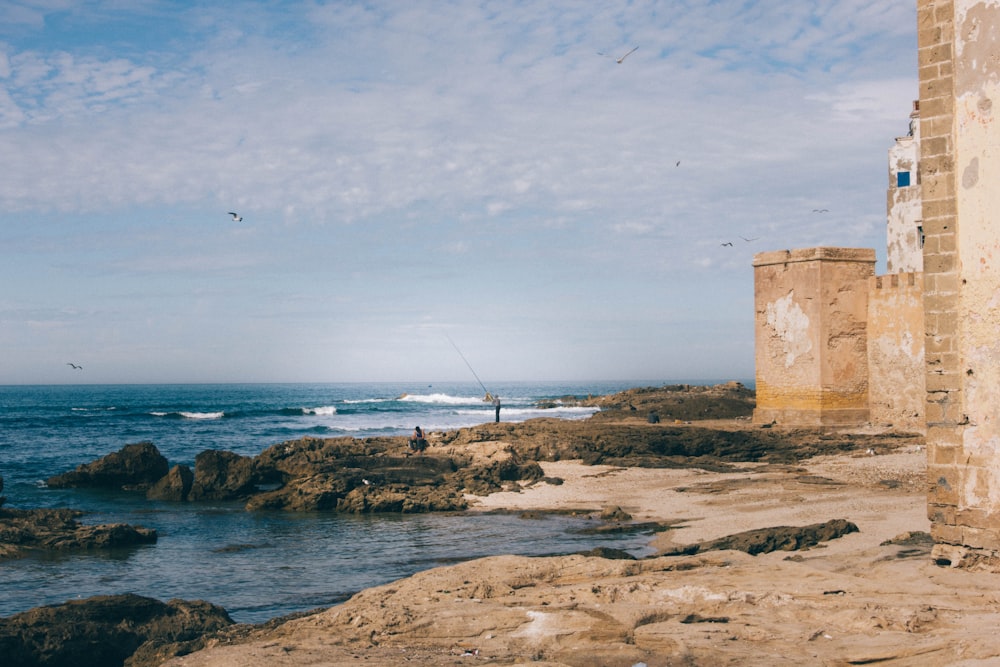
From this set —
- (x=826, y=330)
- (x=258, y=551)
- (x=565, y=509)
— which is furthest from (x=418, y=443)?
(x=826, y=330)

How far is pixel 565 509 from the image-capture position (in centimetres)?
1738

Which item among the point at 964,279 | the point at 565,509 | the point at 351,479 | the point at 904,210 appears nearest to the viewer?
the point at 964,279

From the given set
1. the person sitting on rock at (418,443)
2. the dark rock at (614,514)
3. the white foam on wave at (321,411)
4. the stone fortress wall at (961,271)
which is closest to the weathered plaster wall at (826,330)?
the dark rock at (614,514)

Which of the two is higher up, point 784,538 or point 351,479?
point 784,538

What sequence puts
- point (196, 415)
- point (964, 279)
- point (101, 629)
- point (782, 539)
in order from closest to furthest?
point (964, 279) < point (101, 629) < point (782, 539) < point (196, 415)

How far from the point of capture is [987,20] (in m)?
8.21

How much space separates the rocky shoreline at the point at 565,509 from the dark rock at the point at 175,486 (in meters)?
0.04

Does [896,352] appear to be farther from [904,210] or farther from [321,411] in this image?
[321,411]

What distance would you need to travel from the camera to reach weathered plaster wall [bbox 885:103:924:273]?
31.3 m

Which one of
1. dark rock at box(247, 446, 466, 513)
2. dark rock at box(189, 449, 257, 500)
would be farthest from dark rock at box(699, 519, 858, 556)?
dark rock at box(189, 449, 257, 500)

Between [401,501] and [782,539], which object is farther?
[401,501]

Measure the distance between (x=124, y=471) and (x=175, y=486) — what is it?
3.78 metres

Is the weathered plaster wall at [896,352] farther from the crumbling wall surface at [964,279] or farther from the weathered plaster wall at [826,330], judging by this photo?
the crumbling wall surface at [964,279]

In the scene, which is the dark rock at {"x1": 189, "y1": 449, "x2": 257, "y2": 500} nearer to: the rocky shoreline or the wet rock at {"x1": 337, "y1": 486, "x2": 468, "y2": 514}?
the rocky shoreline
